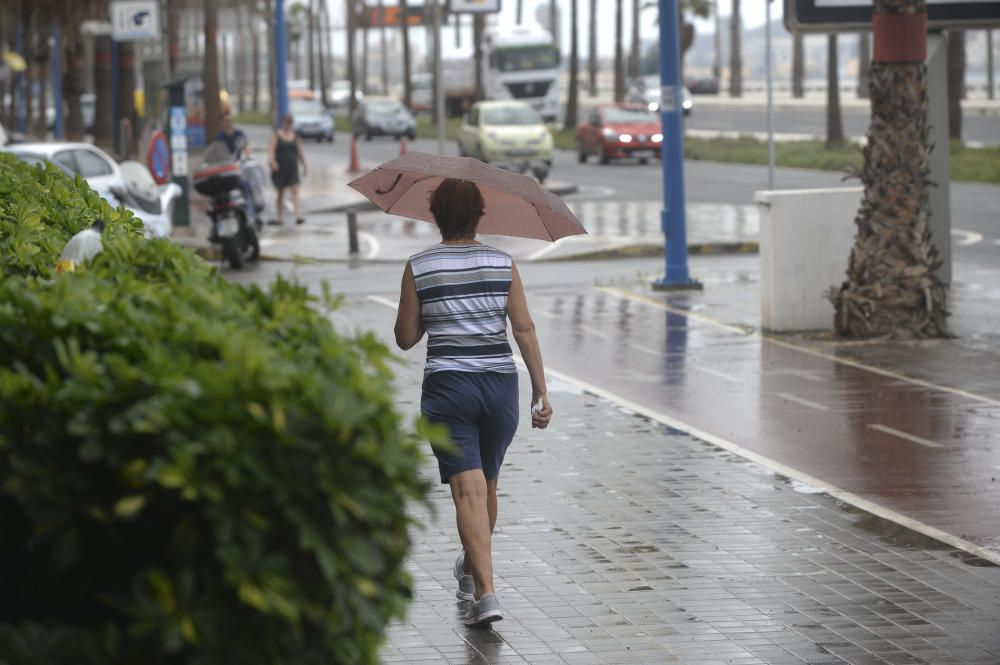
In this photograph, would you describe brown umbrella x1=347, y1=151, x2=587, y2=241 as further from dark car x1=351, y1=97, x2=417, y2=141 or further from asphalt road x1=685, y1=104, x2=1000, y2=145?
dark car x1=351, y1=97, x2=417, y2=141

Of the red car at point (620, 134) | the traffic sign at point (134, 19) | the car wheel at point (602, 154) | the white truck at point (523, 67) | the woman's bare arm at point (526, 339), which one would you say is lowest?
the woman's bare arm at point (526, 339)

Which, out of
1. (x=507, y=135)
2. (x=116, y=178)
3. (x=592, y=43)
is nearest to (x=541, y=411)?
(x=116, y=178)

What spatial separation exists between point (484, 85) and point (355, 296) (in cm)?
5372

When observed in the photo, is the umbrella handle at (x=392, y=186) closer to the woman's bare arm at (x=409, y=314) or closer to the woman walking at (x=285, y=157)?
the woman's bare arm at (x=409, y=314)

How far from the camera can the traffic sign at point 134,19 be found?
27984 millimetres

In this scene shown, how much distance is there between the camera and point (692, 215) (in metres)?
27.9

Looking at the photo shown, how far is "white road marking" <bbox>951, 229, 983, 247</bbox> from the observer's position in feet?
74.6

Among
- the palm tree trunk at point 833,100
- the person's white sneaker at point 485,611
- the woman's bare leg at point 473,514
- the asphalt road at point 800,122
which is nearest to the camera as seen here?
the person's white sneaker at point 485,611

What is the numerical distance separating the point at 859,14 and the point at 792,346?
13.4ft

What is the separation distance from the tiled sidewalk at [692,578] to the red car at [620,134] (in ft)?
116

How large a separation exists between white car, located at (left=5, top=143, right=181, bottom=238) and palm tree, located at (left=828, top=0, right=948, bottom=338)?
344 inches

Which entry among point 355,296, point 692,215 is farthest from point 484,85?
point 355,296

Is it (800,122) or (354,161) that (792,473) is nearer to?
(354,161)

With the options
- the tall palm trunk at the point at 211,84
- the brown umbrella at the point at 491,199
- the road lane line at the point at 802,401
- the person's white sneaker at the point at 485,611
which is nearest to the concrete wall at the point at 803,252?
the road lane line at the point at 802,401
